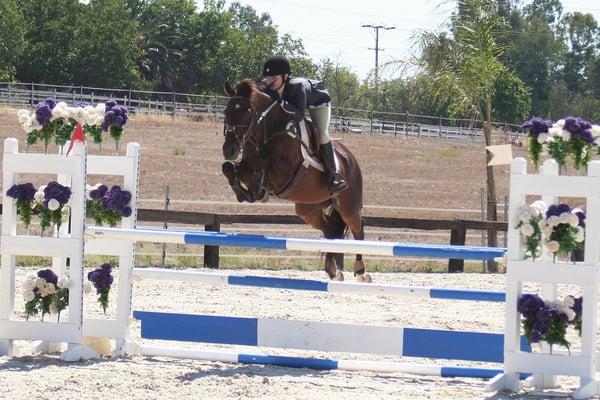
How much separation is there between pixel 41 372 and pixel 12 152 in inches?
57.2

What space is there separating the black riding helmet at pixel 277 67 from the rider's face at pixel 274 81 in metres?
0.03

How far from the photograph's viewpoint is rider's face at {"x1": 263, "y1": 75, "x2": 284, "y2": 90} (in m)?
8.67

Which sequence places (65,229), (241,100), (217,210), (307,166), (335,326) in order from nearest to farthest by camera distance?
1. (335,326)
2. (65,229)
3. (241,100)
4. (307,166)
5. (217,210)

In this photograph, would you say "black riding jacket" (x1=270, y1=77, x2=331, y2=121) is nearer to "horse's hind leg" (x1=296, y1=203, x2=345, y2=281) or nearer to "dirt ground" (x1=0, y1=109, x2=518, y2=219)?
"horse's hind leg" (x1=296, y1=203, x2=345, y2=281)

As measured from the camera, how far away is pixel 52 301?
6691 millimetres

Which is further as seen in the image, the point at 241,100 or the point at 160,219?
the point at 160,219

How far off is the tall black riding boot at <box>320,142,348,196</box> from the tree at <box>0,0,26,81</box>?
138 ft

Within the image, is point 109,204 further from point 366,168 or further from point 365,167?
point 365,167

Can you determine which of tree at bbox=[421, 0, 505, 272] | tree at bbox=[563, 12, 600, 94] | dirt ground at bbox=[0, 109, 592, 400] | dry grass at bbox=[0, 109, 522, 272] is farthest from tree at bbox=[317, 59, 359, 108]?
dirt ground at bbox=[0, 109, 592, 400]

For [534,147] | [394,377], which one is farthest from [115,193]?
[534,147]

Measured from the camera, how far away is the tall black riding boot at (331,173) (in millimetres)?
9211

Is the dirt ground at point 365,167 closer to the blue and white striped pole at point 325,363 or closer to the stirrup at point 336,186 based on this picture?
the stirrup at point 336,186

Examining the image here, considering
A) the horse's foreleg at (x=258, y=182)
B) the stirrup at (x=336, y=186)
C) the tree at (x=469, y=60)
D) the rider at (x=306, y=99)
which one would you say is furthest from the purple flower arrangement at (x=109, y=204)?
the tree at (x=469, y=60)

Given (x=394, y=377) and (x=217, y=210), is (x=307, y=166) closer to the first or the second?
(x=394, y=377)
